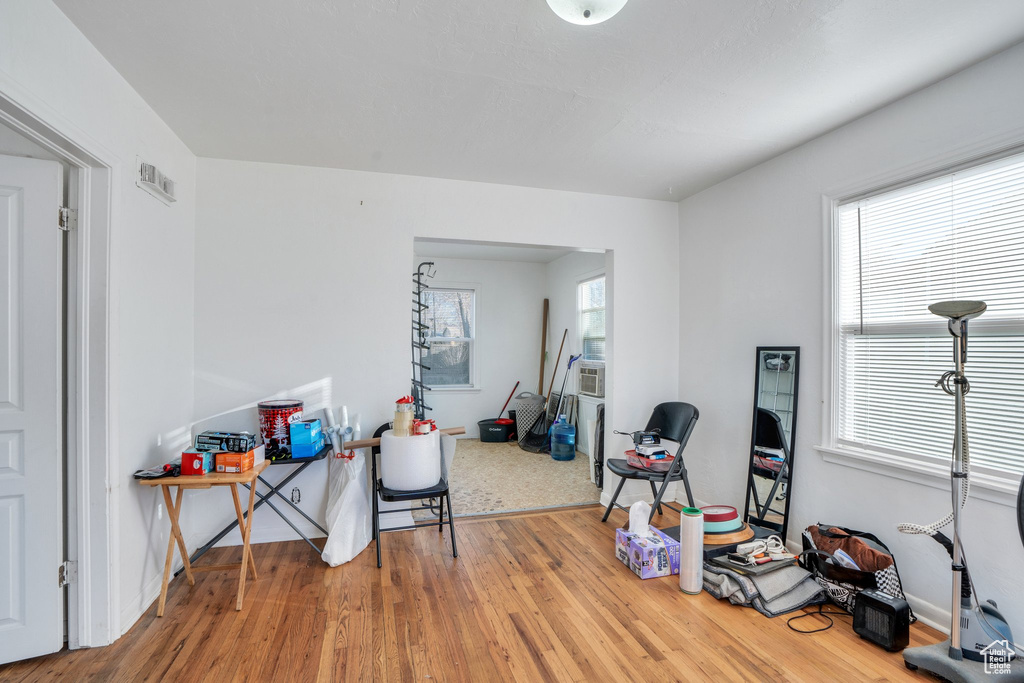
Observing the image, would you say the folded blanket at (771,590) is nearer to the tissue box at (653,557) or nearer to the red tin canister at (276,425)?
the tissue box at (653,557)

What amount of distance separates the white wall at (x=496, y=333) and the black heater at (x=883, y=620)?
16.6 ft

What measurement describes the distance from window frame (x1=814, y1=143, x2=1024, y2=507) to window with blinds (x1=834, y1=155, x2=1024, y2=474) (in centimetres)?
2

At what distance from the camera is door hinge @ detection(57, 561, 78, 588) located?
206 centimetres

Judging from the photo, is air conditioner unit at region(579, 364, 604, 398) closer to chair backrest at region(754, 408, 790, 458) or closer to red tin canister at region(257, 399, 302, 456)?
chair backrest at region(754, 408, 790, 458)

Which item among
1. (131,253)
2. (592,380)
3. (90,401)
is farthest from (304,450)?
(592,380)

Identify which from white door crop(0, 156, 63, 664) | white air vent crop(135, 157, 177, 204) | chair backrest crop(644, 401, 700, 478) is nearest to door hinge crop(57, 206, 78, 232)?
white door crop(0, 156, 63, 664)

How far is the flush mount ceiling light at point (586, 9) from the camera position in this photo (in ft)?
5.02

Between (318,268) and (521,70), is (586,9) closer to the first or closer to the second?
(521,70)

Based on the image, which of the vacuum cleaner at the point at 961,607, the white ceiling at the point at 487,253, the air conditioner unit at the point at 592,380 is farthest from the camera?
the white ceiling at the point at 487,253

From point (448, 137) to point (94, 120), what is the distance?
1.63 m

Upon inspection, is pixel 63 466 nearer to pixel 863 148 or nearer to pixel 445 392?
pixel 863 148

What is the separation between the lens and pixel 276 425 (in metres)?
2.98

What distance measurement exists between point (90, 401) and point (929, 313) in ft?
12.7

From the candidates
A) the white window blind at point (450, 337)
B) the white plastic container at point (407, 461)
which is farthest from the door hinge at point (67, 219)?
the white window blind at point (450, 337)
